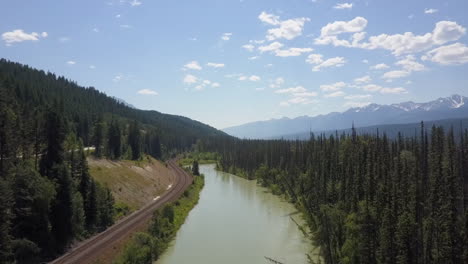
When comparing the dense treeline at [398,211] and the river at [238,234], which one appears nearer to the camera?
the dense treeline at [398,211]

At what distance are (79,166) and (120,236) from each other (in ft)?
54.0

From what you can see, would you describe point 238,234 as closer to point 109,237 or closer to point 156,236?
point 156,236

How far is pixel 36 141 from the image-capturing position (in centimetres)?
7288

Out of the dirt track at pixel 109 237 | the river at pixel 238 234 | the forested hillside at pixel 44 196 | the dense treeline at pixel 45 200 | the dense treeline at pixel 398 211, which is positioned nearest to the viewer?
the dense treeline at pixel 398 211

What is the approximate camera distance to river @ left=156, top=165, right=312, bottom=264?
53.1 meters

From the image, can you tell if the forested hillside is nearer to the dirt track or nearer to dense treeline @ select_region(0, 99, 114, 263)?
dense treeline @ select_region(0, 99, 114, 263)

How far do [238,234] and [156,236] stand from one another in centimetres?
1469

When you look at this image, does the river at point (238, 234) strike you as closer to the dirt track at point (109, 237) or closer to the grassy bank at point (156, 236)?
the grassy bank at point (156, 236)

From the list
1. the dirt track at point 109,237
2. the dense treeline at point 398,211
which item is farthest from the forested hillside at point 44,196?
the dense treeline at point 398,211

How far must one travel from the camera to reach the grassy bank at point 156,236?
48.6 metres

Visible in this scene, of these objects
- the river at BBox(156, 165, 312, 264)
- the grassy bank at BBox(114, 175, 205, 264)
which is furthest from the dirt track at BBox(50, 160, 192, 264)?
the river at BBox(156, 165, 312, 264)

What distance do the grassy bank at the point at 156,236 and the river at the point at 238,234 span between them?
1320 mm

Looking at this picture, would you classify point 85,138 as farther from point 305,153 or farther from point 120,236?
point 120,236

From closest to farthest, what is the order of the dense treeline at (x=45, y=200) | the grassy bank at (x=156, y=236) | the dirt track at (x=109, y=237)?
the dense treeline at (x=45, y=200) → the dirt track at (x=109, y=237) → the grassy bank at (x=156, y=236)
